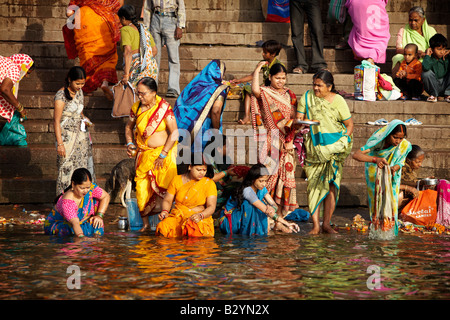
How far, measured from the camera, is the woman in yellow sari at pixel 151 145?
7891 mm

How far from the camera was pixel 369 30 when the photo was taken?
1156 centimetres

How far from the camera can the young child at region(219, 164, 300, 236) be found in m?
7.74

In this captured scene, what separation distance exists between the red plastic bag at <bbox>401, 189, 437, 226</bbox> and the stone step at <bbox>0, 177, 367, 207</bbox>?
0.96 meters

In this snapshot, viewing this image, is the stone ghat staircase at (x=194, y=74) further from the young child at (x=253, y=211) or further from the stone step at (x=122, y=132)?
the young child at (x=253, y=211)

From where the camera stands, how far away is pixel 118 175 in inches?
344

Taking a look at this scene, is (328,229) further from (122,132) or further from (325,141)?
(122,132)

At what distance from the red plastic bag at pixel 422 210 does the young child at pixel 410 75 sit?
2893 millimetres

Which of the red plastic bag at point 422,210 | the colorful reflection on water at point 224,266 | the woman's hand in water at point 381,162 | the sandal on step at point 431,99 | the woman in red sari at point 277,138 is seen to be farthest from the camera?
the sandal on step at point 431,99

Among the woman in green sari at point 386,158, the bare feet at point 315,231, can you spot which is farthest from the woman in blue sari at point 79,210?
the woman in green sari at point 386,158

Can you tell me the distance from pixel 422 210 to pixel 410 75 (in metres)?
3.33

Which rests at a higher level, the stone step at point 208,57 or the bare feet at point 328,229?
the stone step at point 208,57

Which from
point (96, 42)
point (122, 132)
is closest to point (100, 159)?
point (122, 132)

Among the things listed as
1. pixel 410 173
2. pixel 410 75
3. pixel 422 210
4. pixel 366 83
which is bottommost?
pixel 422 210

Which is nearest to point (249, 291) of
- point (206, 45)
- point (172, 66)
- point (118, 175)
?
point (118, 175)
